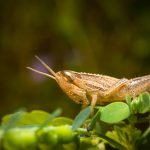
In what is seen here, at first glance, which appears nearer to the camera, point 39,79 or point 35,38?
point 39,79

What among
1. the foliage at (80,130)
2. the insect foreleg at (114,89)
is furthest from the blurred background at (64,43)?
the foliage at (80,130)

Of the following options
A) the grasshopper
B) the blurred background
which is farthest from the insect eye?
the blurred background

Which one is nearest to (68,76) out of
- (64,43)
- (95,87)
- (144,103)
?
(95,87)

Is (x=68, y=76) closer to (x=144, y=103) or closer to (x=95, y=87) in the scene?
(x=95, y=87)

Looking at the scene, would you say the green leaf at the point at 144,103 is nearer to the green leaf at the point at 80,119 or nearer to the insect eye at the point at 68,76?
the green leaf at the point at 80,119

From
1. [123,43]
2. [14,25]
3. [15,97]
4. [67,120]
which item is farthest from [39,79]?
[67,120]

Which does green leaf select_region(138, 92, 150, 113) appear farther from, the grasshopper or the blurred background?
the blurred background

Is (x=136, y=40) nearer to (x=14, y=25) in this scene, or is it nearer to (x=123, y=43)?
(x=123, y=43)
